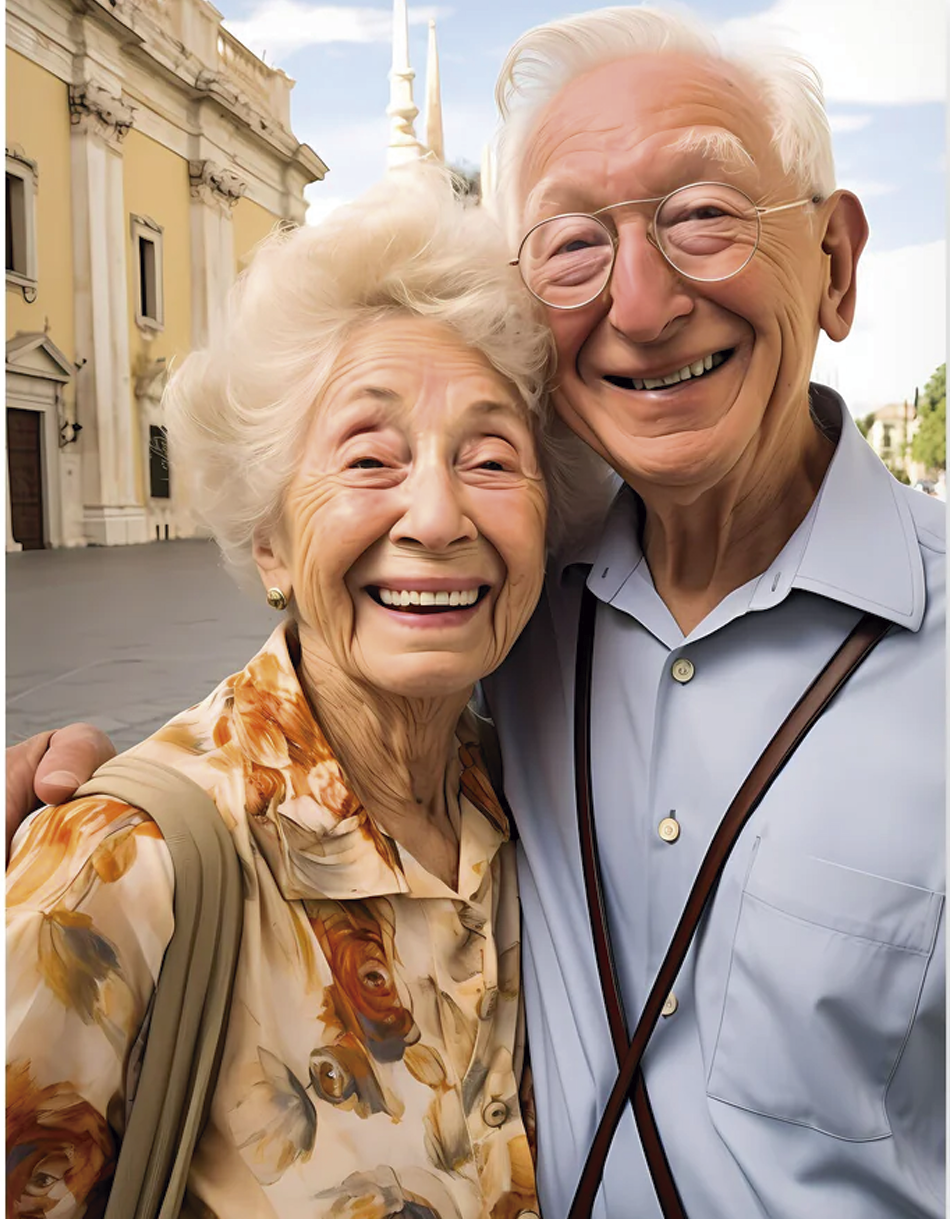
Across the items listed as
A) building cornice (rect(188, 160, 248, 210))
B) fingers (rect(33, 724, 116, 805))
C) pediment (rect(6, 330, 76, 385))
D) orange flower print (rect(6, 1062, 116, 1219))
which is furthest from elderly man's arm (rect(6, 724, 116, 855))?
building cornice (rect(188, 160, 248, 210))

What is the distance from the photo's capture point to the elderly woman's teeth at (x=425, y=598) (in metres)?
1.04

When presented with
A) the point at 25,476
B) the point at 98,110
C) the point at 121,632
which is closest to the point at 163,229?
the point at 98,110

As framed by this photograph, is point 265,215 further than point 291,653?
Yes

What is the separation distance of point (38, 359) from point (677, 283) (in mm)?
2076

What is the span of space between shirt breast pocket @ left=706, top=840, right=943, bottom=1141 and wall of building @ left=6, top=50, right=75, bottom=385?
2.31 m

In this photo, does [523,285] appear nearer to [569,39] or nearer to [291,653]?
[569,39]

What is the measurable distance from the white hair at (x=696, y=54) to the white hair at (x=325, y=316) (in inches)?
7.9

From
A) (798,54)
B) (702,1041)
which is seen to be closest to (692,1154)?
(702,1041)

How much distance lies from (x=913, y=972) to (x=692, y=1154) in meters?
0.32

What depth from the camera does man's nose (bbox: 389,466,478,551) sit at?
3.32 ft

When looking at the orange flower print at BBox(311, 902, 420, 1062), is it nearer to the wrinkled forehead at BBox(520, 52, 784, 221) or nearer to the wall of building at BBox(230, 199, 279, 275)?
the wrinkled forehead at BBox(520, 52, 784, 221)

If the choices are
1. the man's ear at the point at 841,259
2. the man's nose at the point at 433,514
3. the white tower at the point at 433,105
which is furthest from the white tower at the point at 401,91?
the man's nose at the point at 433,514

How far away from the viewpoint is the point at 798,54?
3.63 ft

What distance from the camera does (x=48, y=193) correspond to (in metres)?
2.85
